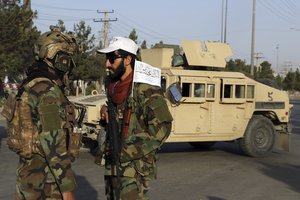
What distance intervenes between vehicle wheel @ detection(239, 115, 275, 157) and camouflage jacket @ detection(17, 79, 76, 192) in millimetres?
8345

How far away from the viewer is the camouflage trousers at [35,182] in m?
3.27

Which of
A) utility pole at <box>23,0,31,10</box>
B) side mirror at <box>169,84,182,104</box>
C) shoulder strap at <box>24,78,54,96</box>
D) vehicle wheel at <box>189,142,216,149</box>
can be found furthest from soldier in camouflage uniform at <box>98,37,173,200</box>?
utility pole at <box>23,0,31,10</box>

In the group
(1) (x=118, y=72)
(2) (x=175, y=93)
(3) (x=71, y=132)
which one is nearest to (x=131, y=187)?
(3) (x=71, y=132)

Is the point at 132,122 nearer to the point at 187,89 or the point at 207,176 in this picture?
the point at 207,176

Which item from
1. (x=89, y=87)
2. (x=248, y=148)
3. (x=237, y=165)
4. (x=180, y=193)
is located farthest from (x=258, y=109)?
(x=89, y=87)

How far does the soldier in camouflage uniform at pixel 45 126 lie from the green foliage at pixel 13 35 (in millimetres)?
20814

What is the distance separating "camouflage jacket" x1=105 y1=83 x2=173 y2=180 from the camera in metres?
3.38

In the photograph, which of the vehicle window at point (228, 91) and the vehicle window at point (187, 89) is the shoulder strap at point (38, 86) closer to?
the vehicle window at point (187, 89)

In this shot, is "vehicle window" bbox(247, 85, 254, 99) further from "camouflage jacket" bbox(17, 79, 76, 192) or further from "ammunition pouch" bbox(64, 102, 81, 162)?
"camouflage jacket" bbox(17, 79, 76, 192)

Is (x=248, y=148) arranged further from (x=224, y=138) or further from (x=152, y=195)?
(x=152, y=195)

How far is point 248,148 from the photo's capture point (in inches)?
441

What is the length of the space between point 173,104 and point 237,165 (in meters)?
1.77

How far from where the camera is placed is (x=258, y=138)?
11.3m

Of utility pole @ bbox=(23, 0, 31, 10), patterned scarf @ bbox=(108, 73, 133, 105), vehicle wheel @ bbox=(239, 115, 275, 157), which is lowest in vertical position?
vehicle wheel @ bbox=(239, 115, 275, 157)
